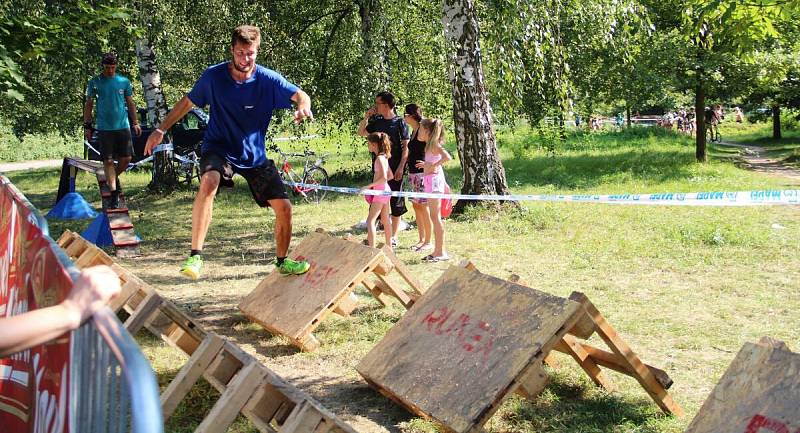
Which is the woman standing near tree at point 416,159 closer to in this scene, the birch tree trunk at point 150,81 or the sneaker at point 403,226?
the sneaker at point 403,226

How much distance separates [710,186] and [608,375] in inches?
449

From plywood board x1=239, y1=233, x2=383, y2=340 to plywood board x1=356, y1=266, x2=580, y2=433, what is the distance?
933mm

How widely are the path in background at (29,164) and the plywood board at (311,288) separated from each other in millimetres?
26315

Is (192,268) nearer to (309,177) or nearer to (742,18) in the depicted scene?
(742,18)

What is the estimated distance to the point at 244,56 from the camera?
218 inches

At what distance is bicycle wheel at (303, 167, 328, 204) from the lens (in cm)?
1560

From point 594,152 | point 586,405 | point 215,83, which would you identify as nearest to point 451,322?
point 586,405

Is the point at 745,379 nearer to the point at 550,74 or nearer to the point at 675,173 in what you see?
the point at 550,74

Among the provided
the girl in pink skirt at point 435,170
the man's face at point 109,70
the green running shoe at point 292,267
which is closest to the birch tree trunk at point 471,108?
the girl in pink skirt at point 435,170

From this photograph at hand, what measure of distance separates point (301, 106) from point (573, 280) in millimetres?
3742

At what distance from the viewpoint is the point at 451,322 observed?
4.91 meters

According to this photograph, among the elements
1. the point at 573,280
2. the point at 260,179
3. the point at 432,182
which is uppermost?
the point at 260,179

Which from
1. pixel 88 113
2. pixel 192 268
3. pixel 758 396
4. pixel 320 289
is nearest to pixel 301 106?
pixel 192 268

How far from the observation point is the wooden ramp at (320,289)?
6.05 metres
